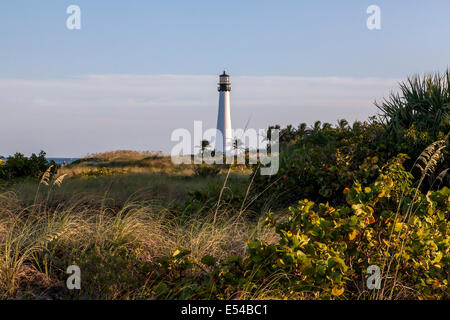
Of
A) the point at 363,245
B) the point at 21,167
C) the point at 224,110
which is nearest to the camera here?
the point at 363,245

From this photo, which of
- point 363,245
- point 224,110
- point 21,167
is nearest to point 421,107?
point 363,245

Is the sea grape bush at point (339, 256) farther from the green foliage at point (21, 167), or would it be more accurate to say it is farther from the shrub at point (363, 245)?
the green foliage at point (21, 167)

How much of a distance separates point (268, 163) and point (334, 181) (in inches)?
72.6

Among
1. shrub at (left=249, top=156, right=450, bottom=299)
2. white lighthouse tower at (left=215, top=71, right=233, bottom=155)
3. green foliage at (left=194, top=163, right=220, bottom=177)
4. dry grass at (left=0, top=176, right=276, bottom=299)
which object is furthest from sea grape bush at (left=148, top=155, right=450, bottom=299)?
white lighthouse tower at (left=215, top=71, right=233, bottom=155)

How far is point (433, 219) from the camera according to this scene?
5.03 metres

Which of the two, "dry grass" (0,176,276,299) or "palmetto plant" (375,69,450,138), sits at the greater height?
"palmetto plant" (375,69,450,138)

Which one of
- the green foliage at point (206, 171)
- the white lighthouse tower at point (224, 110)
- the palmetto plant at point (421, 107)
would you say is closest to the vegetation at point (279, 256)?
the palmetto plant at point (421, 107)

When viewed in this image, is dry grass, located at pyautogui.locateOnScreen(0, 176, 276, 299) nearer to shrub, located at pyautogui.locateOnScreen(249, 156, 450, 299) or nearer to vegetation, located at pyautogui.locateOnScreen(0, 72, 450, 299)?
vegetation, located at pyautogui.locateOnScreen(0, 72, 450, 299)

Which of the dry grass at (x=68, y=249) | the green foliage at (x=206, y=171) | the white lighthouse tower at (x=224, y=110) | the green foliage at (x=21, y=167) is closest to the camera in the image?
the dry grass at (x=68, y=249)

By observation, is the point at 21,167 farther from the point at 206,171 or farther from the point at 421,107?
the point at 421,107

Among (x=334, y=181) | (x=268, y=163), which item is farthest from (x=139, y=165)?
(x=334, y=181)

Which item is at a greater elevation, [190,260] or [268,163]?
[268,163]

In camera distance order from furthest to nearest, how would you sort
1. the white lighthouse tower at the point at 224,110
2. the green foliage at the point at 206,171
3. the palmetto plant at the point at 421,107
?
the white lighthouse tower at the point at 224,110 < the green foliage at the point at 206,171 < the palmetto plant at the point at 421,107
